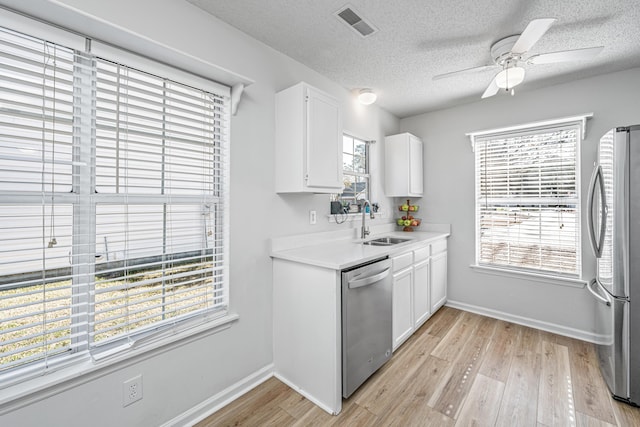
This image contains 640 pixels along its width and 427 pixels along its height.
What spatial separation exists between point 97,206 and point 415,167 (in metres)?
3.24

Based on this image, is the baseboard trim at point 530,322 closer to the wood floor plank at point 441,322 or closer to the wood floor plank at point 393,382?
the wood floor plank at point 441,322

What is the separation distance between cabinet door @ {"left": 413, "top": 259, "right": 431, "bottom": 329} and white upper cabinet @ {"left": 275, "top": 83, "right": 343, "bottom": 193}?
4.26 ft

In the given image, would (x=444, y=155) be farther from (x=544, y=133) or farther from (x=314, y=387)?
(x=314, y=387)

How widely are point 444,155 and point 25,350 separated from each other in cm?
398

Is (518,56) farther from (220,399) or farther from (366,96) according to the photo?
(220,399)

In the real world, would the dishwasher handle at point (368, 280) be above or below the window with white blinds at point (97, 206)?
below

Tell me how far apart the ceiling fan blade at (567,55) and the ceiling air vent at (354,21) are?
113 centimetres

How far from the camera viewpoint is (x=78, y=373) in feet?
4.16

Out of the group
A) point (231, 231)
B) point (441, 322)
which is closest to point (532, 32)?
point (231, 231)

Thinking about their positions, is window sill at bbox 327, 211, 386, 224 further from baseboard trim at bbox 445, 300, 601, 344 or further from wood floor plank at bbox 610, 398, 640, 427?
wood floor plank at bbox 610, 398, 640, 427

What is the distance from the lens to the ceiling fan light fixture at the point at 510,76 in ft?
6.77

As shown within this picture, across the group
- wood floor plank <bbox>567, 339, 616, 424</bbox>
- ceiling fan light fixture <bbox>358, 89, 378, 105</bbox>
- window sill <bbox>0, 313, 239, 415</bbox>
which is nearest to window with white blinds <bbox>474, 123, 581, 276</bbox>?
wood floor plank <bbox>567, 339, 616, 424</bbox>

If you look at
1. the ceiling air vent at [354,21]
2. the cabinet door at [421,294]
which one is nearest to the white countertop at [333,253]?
the cabinet door at [421,294]

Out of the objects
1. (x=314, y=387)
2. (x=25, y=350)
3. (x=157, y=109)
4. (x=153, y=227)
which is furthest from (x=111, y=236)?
(x=314, y=387)
